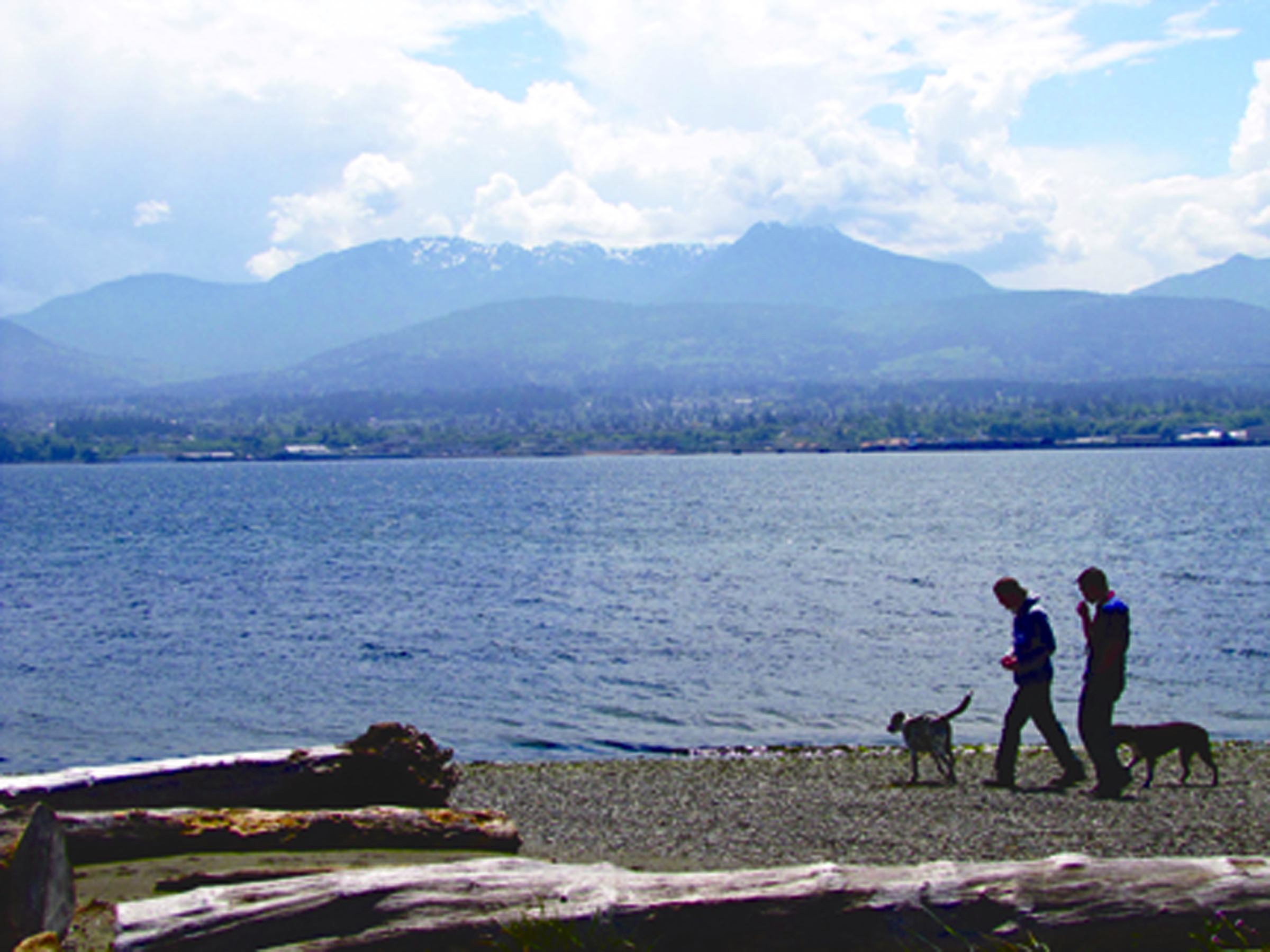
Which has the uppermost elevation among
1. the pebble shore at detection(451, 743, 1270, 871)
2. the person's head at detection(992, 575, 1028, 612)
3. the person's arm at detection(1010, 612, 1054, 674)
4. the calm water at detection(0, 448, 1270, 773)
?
the person's head at detection(992, 575, 1028, 612)

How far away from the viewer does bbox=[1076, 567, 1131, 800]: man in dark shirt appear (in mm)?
12961

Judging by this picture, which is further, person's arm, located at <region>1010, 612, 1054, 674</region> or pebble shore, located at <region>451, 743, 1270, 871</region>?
person's arm, located at <region>1010, 612, 1054, 674</region>

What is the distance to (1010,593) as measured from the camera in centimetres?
1348

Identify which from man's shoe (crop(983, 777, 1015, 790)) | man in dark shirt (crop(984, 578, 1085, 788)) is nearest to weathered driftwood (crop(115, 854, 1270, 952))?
man in dark shirt (crop(984, 578, 1085, 788))

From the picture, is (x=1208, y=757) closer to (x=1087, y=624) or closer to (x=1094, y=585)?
(x=1087, y=624)

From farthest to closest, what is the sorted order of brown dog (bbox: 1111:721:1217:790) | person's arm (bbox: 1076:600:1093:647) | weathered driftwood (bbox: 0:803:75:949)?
1. brown dog (bbox: 1111:721:1217:790)
2. person's arm (bbox: 1076:600:1093:647)
3. weathered driftwood (bbox: 0:803:75:949)

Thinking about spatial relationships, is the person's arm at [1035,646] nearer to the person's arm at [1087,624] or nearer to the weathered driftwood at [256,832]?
the person's arm at [1087,624]

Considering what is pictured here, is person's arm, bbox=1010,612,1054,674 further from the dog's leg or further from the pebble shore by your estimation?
the dog's leg

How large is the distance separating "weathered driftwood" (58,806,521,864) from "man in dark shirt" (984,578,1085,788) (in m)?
6.40

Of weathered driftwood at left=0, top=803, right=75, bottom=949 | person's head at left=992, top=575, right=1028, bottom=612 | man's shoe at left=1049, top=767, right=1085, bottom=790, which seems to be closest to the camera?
weathered driftwood at left=0, top=803, right=75, bottom=949

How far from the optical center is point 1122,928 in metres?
6.96

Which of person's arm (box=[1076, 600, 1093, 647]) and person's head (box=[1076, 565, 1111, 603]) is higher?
person's head (box=[1076, 565, 1111, 603])

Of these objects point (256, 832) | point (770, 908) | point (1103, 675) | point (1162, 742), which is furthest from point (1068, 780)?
point (256, 832)

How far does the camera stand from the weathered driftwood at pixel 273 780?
11.3m
